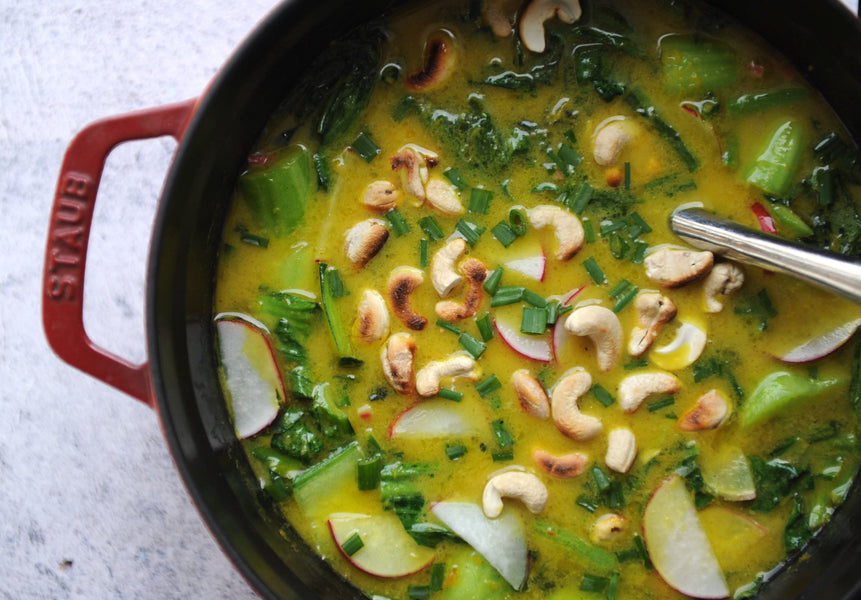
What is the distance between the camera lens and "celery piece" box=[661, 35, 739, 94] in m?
2.27

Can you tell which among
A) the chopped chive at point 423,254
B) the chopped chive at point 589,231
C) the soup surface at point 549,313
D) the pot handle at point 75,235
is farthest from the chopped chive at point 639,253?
the pot handle at point 75,235

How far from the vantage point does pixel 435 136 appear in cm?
230

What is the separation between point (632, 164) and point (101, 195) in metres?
1.62

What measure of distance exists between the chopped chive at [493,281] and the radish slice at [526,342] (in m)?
0.08

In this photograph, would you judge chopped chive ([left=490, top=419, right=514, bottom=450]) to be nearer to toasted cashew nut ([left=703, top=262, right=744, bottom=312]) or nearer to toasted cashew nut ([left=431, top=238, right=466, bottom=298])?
toasted cashew nut ([left=431, top=238, right=466, bottom=298])

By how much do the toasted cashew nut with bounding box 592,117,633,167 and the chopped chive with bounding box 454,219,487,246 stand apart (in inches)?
15.5

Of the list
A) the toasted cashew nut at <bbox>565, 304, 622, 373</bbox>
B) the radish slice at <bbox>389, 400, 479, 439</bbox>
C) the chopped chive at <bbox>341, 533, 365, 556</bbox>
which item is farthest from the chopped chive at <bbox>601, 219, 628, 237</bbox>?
the chopped chive at <bbox>341, 533, 365, 556</bbox>

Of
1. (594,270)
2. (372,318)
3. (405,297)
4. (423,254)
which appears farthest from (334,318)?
(594,270)

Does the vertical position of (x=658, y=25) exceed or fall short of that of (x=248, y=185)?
it exceeds it

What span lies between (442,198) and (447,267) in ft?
0.65

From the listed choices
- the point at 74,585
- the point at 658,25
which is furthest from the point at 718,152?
the point at 74,585

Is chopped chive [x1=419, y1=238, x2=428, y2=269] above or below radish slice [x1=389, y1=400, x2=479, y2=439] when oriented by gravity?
above

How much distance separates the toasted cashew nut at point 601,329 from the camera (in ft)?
7.07

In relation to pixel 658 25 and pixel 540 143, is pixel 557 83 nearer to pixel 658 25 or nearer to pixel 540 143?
pixel 540 143
